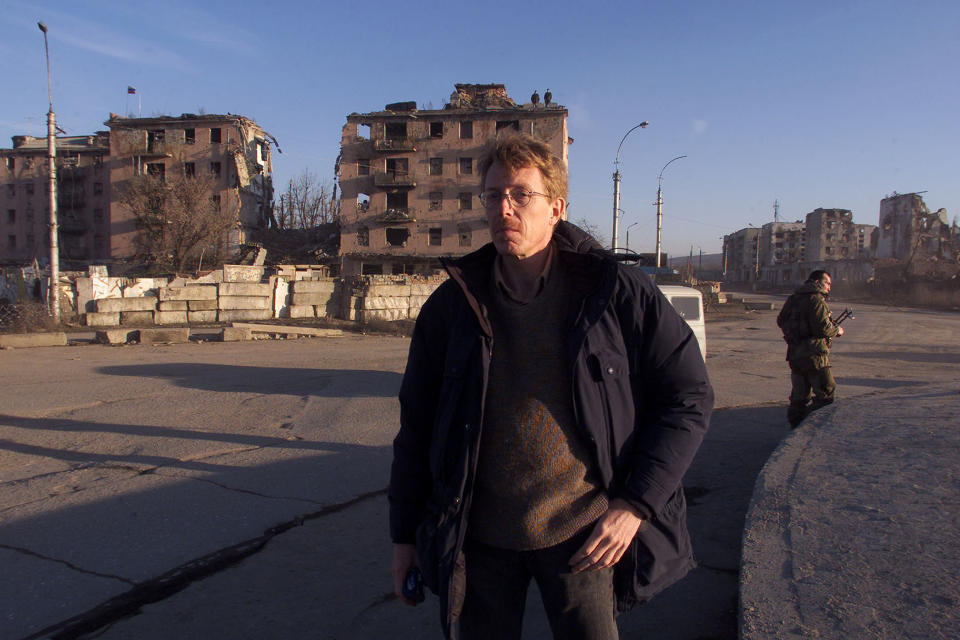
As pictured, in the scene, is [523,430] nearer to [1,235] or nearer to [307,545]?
[307,545]

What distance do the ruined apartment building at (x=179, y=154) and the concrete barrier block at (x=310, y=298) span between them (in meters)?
27.2

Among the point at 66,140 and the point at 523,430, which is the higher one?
the point at 66,140

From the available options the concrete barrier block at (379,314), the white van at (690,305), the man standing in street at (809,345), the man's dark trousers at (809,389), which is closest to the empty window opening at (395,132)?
the concrete barrier block at (379,314)

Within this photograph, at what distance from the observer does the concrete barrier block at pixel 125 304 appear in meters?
23.5

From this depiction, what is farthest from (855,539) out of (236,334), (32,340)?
(32,340)

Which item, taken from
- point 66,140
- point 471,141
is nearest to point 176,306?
point 471,141

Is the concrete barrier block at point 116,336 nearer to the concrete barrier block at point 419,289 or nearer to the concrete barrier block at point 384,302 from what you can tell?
the concrete barrier block at point 384,302

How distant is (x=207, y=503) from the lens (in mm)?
4938

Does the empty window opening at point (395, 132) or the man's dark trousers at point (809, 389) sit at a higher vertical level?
the empty window opening at point (395, 132)

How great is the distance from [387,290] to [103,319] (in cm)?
1048

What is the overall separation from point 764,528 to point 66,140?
79567mm

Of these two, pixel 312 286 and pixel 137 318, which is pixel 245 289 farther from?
pixel 137 318

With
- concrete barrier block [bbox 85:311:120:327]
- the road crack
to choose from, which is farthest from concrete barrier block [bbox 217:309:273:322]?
the road crack

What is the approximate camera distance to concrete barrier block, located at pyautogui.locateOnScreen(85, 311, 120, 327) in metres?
22.9
